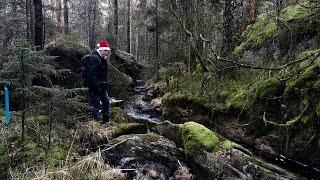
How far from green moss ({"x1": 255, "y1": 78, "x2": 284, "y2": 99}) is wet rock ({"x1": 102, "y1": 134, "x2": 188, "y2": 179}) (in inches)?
111

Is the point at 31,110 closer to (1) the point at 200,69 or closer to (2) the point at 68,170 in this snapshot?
(2) the point at 68,170

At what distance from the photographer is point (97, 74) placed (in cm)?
887

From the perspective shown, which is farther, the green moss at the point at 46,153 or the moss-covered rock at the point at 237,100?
the moss-covered rock at the point at 237,100

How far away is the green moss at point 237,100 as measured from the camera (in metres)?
9.96

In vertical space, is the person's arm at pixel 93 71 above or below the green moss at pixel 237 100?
above

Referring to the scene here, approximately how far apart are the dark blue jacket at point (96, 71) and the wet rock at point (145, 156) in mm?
1676

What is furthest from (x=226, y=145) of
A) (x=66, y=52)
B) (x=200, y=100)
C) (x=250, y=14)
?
(x=66, y=52)

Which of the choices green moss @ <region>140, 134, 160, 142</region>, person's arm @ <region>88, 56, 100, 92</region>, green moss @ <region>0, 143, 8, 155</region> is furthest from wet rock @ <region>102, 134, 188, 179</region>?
green moss @ <region>0, 143, 8, 155</region>

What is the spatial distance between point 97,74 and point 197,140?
3.09m

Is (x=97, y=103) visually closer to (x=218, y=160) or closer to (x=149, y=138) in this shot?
(x=149, y=138)

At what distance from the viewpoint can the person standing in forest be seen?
864cm

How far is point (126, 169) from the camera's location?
6.65 m

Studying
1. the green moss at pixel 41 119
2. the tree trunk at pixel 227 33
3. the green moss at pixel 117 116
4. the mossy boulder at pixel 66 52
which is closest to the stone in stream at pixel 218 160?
the green moss at pixel 117 116

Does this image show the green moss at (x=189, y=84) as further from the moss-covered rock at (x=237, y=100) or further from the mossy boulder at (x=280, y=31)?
the moss-covered rock at (x=237, y=100)
